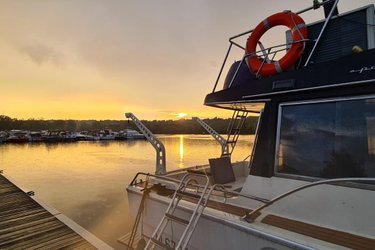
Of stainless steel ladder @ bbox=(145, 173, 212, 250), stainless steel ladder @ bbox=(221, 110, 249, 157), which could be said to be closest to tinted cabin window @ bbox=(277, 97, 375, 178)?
stainless steel ladder @ bbox=(145, 173, 212, 250)

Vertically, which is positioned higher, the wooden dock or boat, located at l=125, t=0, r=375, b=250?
boat, located at l=125, t=0, r=375, b=250

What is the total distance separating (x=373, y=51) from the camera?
321 cm

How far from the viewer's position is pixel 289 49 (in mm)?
4391

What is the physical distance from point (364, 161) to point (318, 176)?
60cm

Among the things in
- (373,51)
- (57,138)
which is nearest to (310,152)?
(373,51)

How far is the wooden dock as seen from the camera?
5359 millimetres

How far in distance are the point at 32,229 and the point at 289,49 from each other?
6.93 meters

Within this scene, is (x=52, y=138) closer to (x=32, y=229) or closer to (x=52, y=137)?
(x=52, y=137)

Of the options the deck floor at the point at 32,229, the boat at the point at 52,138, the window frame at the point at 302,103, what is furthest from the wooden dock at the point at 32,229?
the boat at the point at 52,138

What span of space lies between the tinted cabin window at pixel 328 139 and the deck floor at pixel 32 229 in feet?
14.3

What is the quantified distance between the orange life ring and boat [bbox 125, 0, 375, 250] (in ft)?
0.06

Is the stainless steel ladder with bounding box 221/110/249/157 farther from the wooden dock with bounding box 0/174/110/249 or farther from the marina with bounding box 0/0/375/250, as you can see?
the wooden dock with bounding box 0/174/110/249

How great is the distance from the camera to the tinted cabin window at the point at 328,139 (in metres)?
3.18

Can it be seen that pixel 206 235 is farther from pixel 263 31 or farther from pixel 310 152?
pixel 263 31
